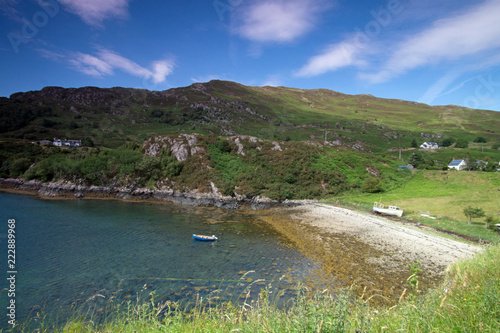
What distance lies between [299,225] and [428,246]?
1409 centimetres

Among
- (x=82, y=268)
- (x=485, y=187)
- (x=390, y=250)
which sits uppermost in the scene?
(x=485, y=187)

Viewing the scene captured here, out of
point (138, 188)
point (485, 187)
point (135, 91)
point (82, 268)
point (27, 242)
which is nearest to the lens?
point (82, 268)

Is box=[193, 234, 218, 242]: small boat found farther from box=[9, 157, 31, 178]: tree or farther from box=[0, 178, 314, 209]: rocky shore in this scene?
box=[9, 157, 31, 178]: tree

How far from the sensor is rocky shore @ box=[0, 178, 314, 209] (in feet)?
150

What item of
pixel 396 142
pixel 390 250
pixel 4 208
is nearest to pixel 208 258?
pixel 390 250

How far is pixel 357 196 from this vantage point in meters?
46.2

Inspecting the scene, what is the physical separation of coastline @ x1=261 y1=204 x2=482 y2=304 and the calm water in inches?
102

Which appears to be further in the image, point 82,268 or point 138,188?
point 138,188

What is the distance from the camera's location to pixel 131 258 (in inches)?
818

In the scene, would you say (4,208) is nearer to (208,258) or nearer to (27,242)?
(27,242)

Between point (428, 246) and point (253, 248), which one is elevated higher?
point (428, 246)

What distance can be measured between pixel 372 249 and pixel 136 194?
154ft

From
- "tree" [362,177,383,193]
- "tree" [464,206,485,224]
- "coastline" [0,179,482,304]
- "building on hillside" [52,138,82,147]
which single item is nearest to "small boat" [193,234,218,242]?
"coastline" [0,179,482,304]

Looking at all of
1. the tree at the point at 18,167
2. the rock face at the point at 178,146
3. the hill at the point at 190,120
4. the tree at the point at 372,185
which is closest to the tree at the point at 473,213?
the tree at the point at 372,185
